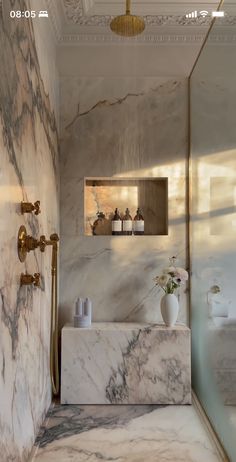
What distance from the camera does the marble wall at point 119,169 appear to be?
2797 millimetres

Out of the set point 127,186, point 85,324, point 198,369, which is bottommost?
point 198,369

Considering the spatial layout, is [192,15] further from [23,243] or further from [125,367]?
[125,367]

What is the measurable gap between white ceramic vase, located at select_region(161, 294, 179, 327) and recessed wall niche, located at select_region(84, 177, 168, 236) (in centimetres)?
52

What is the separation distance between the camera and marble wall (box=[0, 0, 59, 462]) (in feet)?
4.64

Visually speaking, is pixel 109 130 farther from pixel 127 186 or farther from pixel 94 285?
pixel 94 285

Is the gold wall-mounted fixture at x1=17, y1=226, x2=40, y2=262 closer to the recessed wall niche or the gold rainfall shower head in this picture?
the recessed wall niche

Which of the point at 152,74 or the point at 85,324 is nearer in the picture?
the point at 85,324

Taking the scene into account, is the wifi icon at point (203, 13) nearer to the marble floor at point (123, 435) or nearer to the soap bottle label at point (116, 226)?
the soap bottle label at point (116, 226)

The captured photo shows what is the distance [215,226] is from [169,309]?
0.65m

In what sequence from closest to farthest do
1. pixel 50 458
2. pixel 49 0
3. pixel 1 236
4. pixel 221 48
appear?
pixel 1 236 → pixel 50 458 → pixel 221 48 → pixel 49 0

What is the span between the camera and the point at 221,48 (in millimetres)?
2160

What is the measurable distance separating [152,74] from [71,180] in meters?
0.90

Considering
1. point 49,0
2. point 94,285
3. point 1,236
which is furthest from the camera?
point 94,285

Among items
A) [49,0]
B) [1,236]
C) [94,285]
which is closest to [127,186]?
[94,285]
